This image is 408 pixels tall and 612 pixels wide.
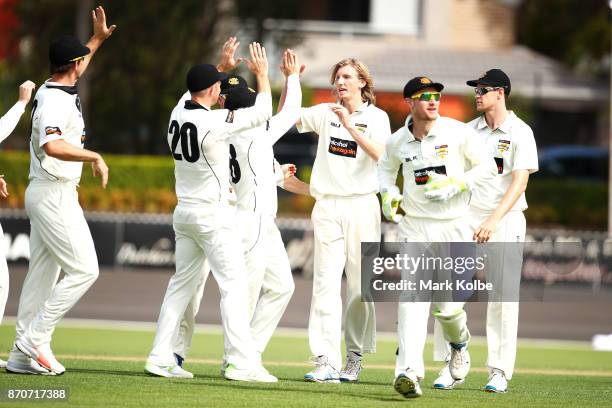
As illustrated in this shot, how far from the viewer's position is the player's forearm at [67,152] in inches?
348

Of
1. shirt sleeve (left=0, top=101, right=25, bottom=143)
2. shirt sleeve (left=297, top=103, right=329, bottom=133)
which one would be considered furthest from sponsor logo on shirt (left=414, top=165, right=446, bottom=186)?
shirt sleeve (left=0, top=101, right=25, bottom=143)

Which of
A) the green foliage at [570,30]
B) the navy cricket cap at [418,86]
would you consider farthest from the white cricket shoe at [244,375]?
the green foliage at [570,30]

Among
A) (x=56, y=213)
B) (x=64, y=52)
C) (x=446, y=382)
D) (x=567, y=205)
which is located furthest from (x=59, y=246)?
(x=567, y=205)

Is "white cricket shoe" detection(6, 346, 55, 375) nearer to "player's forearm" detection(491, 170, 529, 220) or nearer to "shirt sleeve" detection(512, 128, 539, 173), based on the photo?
"player's forearm" detection(491, 170, 529, 220)

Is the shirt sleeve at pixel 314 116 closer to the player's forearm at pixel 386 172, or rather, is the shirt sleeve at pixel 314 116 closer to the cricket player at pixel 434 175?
the player's forearm at pixel 386 172

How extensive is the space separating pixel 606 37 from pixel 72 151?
93.5 ft

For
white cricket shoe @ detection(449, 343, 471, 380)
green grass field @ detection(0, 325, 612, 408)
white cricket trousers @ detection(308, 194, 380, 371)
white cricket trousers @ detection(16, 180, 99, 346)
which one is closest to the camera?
green grass field @ detection(0, 325, 612, 408)

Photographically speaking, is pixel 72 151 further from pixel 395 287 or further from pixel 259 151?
pixel 395 287

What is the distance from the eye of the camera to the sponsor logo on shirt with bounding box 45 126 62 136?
29.5ft

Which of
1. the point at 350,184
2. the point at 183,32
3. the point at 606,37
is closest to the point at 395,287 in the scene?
the point at 350,184

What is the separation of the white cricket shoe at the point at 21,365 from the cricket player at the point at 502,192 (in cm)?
345

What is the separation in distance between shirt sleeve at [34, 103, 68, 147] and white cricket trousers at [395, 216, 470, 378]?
262 centimetres

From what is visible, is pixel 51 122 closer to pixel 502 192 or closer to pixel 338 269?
pixel 338 269

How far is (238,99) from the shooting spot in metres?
9.73
